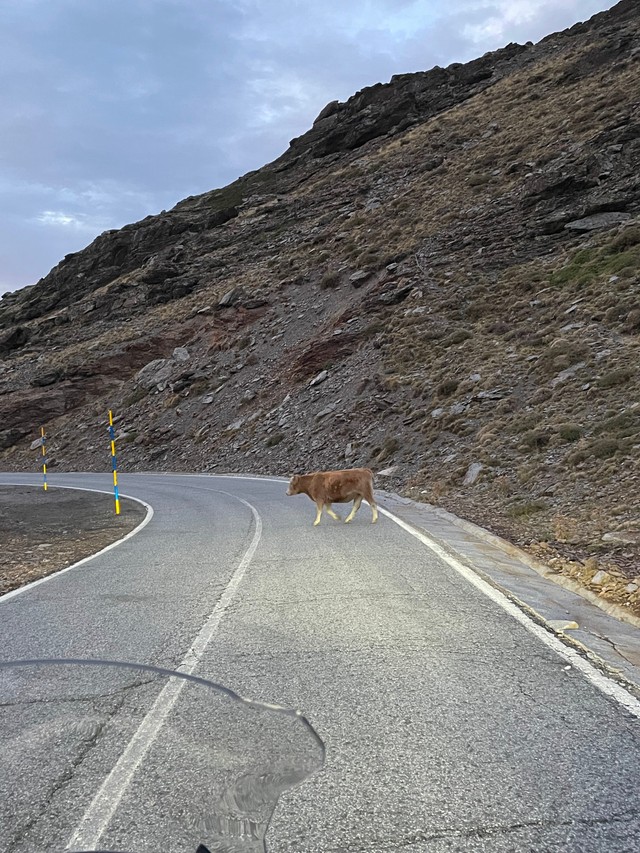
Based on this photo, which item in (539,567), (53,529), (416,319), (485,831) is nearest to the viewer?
(485,831)

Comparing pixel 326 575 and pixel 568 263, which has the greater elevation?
pixel 568 263

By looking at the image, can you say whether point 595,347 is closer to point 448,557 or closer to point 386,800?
point 448,557

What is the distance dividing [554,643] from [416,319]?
27.0 m

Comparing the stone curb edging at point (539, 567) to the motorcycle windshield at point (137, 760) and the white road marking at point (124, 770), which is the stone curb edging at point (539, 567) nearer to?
the white road marking at point (124, 770)

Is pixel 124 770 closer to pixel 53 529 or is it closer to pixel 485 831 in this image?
pixel 485 831

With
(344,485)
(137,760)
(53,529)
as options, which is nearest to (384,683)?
(137,760)

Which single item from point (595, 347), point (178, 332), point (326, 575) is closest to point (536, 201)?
point (595, 347)

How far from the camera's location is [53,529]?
559 inches

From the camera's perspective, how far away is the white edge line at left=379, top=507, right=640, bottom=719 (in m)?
3.78

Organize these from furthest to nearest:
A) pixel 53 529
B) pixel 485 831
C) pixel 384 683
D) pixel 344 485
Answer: pixel 53 529 → pixel 344 485 → pixel 384 683 → pixel 485 831

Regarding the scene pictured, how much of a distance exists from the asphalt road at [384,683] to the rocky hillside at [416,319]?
103 inches

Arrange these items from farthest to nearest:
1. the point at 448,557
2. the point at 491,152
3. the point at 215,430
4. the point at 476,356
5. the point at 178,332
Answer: the point at 178,332, the point at 491,152, the point at 215,430, the point at 476,356, the point at 448,557

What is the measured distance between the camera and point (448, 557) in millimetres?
8281

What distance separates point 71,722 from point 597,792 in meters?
2.63
